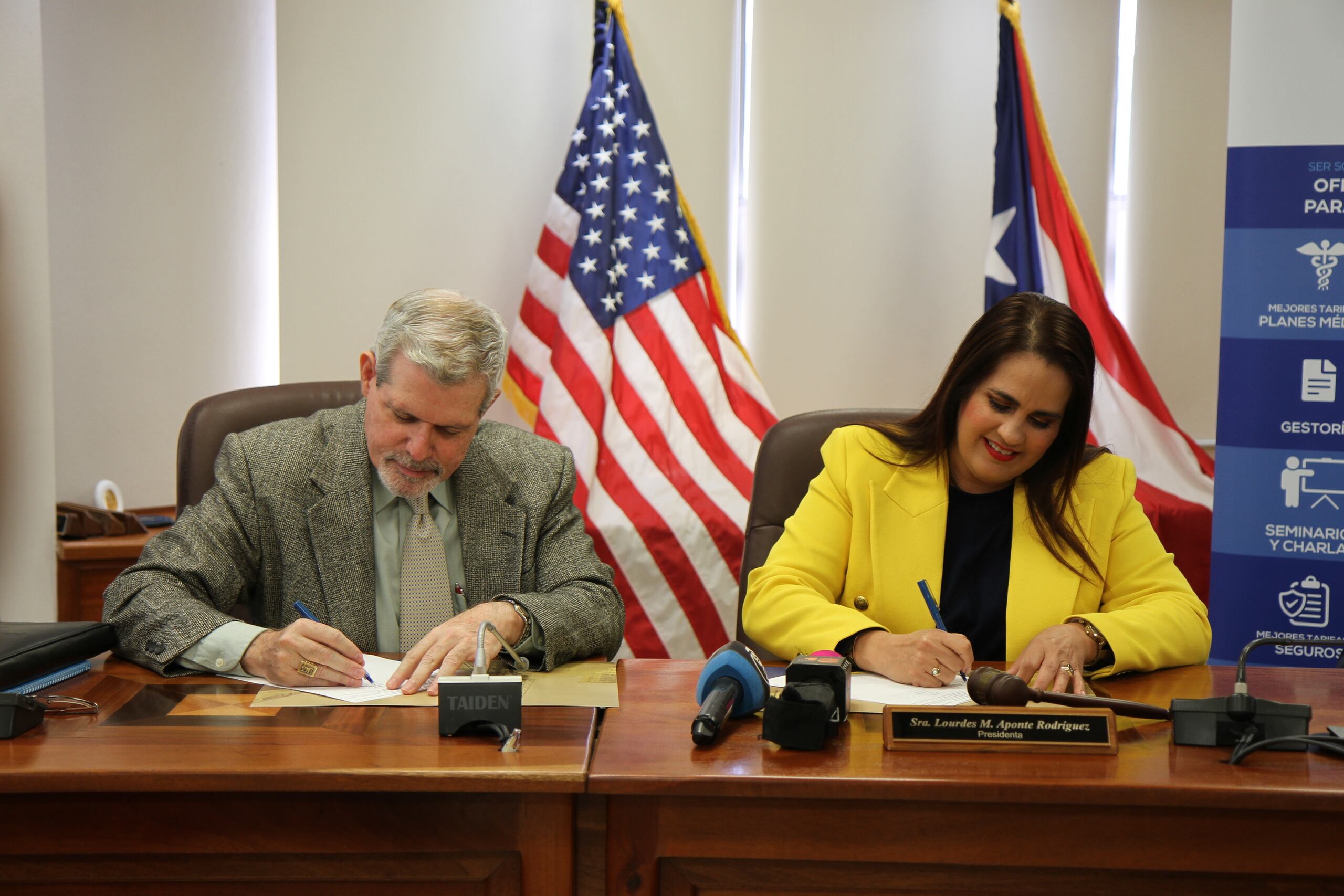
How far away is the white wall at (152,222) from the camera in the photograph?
10.2ft

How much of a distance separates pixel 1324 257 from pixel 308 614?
91.9 inches

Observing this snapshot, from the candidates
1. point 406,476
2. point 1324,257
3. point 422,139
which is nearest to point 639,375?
point 422,139

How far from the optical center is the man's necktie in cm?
186

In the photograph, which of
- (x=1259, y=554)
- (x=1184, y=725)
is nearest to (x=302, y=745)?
(x=1184, y=725)

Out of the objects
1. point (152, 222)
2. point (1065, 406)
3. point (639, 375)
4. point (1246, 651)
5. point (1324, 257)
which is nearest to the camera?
point (1246, 651)

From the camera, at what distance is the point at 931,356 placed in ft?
13.3

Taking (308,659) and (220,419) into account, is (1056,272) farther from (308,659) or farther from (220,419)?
(308,659)

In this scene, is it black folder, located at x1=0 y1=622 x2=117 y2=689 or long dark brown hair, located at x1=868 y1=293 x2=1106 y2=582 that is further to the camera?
long dark brown hair, located at x1=868 y1=293 x2=1106 y2=582

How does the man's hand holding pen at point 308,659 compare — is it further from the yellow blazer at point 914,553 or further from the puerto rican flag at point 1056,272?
the puerto rican flag at point 1056,272

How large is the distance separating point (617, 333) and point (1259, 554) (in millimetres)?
1857

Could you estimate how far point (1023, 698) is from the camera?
1.38m

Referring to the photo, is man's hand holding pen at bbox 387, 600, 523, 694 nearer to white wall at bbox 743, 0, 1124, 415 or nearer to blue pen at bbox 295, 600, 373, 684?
blue pen at bbox 295, 600, 373, 684

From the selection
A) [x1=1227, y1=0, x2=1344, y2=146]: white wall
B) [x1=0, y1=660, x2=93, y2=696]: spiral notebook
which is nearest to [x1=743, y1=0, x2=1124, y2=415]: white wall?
[x1=1227, y1=0, x2=1344, y2=146]: white wall

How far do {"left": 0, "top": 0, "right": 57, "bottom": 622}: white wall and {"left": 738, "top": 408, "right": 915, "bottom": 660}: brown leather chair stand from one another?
A: 180 centimetres
